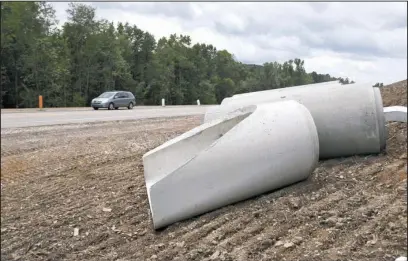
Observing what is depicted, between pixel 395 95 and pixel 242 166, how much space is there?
12.9 ft

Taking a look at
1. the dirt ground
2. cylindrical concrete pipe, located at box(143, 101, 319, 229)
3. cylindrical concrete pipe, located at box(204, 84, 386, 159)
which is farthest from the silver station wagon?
cylindrical concrete pipe, located at box(204, 84, 386, 159)

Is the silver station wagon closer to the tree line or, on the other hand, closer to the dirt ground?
the tree line

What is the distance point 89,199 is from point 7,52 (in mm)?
2610

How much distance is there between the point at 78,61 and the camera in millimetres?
3637

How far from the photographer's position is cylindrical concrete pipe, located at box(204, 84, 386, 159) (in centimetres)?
504

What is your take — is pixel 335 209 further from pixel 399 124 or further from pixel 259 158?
pixel 399 124

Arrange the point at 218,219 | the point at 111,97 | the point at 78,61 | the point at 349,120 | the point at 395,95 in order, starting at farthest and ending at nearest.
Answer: the point at 395,95
the point at 111,97
the point at 349,120
the point at 218,219
the point at 78,61

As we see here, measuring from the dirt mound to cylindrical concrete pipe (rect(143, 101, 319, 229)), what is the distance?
2.46m

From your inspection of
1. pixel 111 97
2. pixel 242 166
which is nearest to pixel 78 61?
pixel 242 166

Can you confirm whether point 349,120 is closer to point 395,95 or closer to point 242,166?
point 242,166

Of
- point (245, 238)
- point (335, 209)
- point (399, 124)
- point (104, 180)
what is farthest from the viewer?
point (399, 124)

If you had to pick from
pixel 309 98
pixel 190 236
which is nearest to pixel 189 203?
pixel 190 236

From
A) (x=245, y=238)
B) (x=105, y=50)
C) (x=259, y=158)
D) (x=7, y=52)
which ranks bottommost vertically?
(x=245, y=238)

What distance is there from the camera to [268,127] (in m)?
4.29
